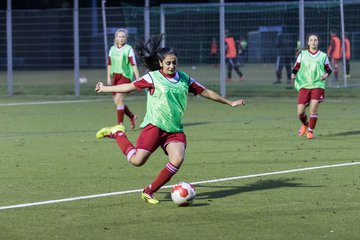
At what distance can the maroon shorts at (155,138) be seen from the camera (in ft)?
31.8

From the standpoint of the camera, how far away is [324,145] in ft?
48.1

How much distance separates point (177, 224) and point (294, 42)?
20710mm

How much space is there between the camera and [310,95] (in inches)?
639

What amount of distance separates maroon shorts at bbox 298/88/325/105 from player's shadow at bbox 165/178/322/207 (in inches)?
211

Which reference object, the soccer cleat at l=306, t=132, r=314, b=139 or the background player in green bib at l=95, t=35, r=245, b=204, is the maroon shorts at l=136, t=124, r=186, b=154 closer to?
the background player in green bib at l=95, t=35, r=245, b=204

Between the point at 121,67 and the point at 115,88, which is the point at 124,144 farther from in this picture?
the point at 121,67

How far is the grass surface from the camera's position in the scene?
8117mm

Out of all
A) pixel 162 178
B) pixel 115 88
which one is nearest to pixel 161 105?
pixel 115 88

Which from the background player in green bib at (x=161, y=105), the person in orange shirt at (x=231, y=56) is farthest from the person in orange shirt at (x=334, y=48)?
the background player in green bib at (x=161, y=105)

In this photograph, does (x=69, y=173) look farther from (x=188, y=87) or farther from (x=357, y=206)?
(x=357, y=206)

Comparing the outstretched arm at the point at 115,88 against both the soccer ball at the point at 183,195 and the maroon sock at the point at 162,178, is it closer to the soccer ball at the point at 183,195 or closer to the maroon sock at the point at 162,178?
the maroon sock at the point at 162,178

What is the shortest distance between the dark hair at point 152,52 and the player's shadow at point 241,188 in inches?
55.4

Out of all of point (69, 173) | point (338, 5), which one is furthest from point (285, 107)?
point (69, 173)

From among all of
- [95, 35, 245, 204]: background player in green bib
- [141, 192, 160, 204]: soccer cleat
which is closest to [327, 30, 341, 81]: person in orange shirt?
[95, 35, 245, 204]: background player in green bib
